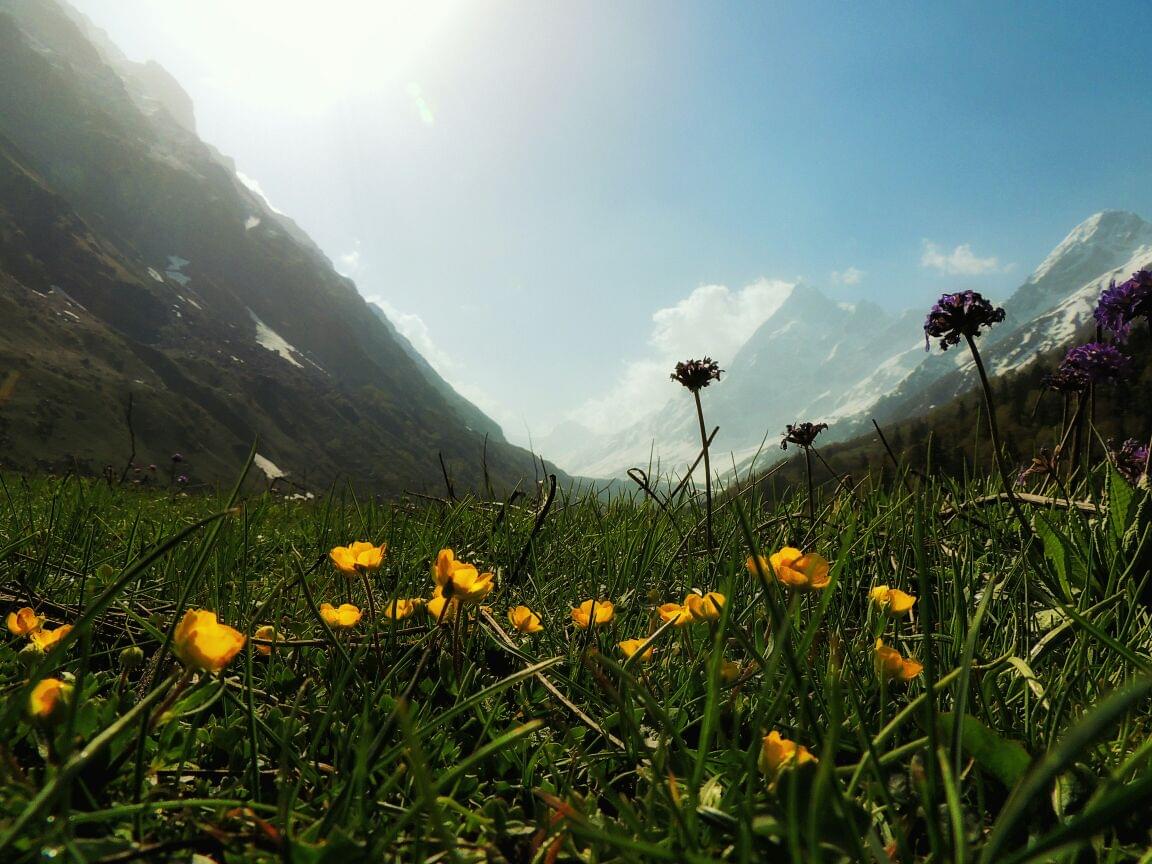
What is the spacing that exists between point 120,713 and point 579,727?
2.92 ft

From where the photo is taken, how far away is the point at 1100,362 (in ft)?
10.5

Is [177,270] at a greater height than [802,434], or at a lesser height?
greater

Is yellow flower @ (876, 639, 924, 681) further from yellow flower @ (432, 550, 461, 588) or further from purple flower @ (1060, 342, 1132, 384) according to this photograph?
purple flower @ (1060, 342, 1132, 384)

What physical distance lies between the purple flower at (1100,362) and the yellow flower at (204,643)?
13.2 feet

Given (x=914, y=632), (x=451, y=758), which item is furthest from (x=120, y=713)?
(x=914, y=632)

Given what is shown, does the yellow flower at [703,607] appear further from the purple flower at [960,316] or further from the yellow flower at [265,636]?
the purple flower at [960,316]

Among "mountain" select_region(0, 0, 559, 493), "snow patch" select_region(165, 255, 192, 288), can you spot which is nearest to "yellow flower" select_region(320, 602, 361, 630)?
"mountain" select_region(0, 0, 559, 493)

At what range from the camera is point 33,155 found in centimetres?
16675

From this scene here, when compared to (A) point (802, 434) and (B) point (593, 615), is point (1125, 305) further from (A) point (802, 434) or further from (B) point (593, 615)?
(B) point (593, 615)

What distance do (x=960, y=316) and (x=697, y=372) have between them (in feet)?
5.11

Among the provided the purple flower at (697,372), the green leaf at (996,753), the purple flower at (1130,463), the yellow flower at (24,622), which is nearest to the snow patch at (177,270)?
the purple flower at (697,372)

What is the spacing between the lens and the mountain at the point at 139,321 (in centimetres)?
9956

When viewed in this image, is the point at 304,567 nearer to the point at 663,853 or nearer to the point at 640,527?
the point at 640,527

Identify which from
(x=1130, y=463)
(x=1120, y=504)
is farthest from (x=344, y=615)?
(x=1130, y=463)
